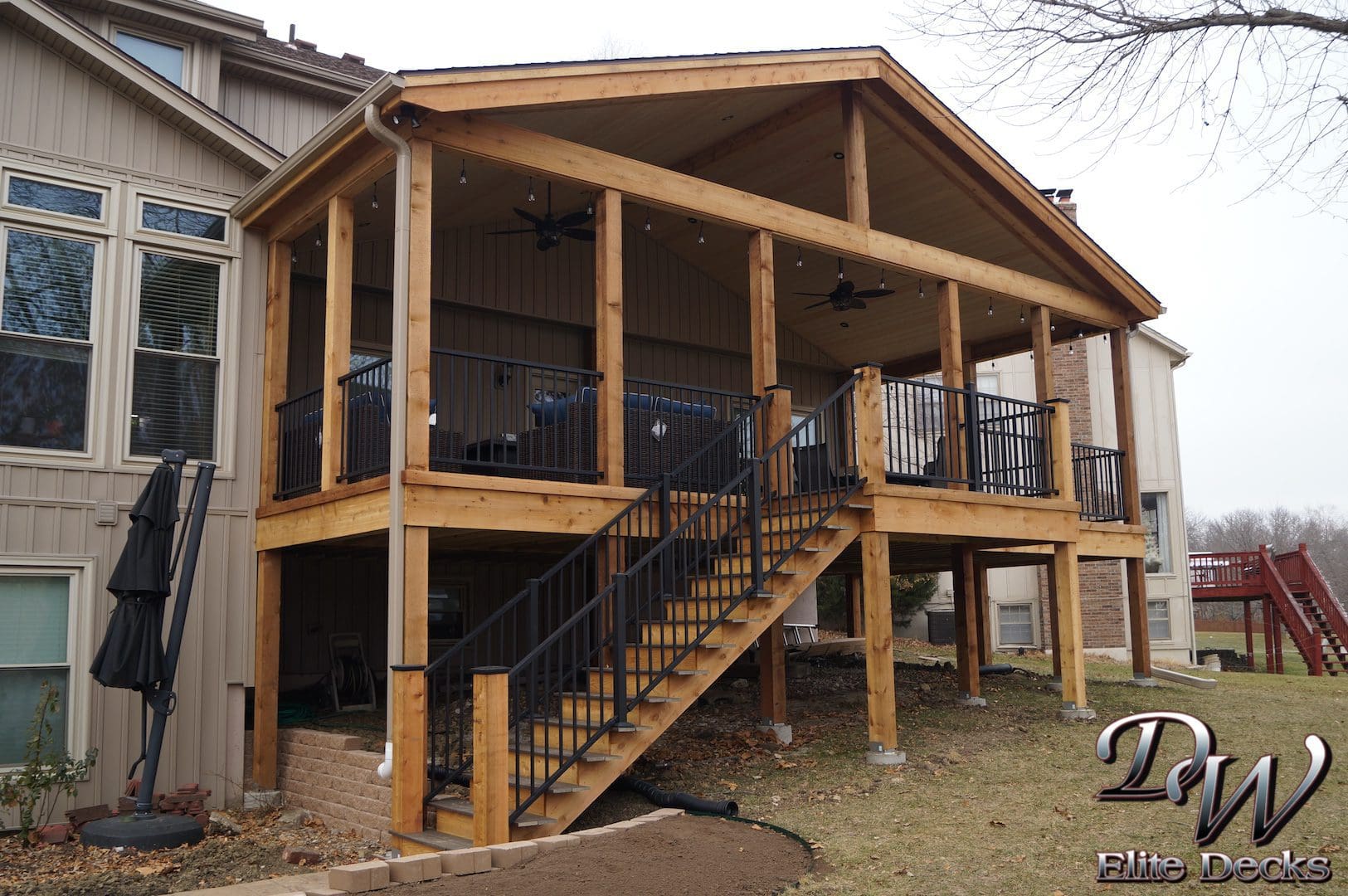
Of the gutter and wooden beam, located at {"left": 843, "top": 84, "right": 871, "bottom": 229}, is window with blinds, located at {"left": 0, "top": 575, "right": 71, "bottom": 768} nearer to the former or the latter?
the gutter

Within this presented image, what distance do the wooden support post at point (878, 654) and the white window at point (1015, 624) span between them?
1595cm

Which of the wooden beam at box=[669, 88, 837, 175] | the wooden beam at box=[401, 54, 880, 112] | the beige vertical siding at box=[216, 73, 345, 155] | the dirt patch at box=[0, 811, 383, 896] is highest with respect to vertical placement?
the beige vertical siding at box=[216, 73, 345, 155]

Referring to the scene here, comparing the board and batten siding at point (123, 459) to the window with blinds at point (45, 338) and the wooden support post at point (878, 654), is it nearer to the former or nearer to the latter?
the window with blinds at point (45, 338)

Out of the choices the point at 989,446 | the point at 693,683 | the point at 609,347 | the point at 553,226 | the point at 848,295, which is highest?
the point at 553,226

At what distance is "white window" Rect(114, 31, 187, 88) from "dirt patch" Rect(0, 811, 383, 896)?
7.32 m

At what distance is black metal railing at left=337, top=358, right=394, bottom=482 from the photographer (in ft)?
28.8

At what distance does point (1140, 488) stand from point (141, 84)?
1968 cm

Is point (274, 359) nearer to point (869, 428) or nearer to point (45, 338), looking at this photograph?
point (45, 338)

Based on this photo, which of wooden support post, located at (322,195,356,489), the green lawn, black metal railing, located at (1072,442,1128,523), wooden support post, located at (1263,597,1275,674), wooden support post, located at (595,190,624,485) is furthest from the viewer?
wooden support post, located at (1263,597,1275,674)

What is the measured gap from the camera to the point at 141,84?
31.1ft

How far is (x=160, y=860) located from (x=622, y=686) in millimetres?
3159

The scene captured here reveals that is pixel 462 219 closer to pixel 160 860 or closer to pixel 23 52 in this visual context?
pixel 23 52

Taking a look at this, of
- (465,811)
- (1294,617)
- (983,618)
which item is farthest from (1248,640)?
(465,811)

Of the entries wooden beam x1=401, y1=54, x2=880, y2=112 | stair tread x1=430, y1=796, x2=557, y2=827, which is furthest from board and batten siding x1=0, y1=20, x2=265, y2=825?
wooden beam x1=401, y1=54, x2=880, y2=112
